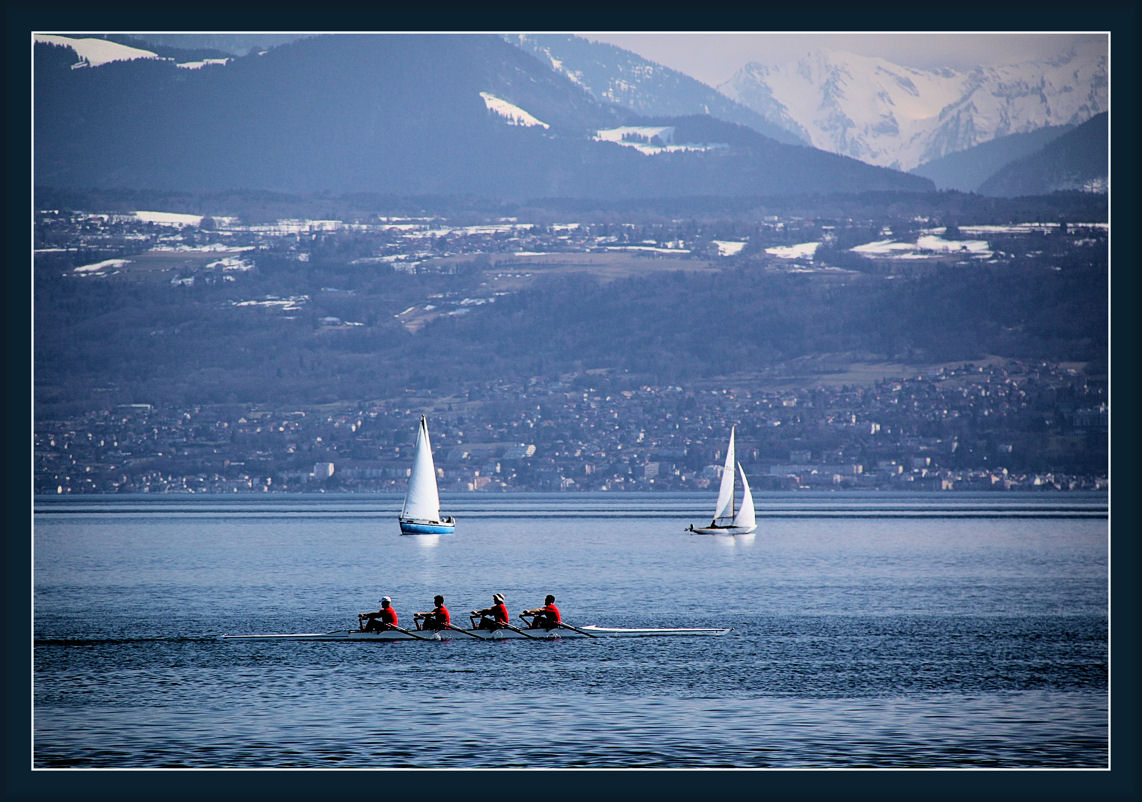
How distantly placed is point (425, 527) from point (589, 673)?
308 ft

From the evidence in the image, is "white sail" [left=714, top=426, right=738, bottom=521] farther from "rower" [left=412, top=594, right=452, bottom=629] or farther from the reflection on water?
"rower" [left=412, top=594, right=452, bottom=629]

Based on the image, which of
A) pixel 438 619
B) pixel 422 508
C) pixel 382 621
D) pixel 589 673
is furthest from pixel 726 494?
pixel 589 673

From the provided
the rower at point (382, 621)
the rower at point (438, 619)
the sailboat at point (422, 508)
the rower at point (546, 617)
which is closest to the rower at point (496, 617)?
the rower at point (546, 617)

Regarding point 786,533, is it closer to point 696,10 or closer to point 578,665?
point 578,665

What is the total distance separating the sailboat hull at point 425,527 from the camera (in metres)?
143

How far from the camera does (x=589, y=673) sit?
5041 centimetres

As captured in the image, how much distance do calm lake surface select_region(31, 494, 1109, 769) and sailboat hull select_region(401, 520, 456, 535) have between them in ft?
115

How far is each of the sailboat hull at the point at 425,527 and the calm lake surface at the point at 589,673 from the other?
35.1 metres

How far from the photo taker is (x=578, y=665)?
5241cm

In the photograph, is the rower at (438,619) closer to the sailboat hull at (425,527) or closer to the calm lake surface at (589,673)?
the calm lake surface at (589,673)

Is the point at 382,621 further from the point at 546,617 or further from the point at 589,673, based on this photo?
the point at 589,673

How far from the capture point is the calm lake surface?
37.5 meters
